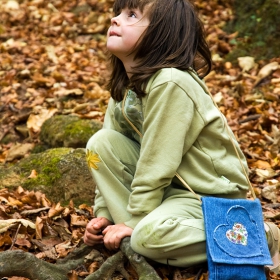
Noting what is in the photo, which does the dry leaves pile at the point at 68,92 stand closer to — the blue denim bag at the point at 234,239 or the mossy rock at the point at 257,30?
the mossy rock at the point at 257,30

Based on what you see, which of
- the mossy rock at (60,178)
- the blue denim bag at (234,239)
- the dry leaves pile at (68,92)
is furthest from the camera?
the mossy rock at (60,178)

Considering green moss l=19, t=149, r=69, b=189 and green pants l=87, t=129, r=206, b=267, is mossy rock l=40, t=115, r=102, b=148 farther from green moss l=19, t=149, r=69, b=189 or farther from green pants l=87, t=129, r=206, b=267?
green pants l=87, t=129, r=206, b=267

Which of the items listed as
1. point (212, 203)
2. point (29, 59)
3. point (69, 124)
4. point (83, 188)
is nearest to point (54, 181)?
point (83, 188)

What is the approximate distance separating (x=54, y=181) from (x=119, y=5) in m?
1.43

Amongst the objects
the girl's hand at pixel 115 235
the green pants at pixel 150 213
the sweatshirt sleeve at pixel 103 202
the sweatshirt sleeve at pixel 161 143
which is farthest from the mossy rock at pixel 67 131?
the sweatshirt sleeve at pixel 161 143

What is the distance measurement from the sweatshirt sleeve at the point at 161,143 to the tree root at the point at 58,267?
226 millimetres

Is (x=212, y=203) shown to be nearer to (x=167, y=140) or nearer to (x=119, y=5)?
(x=167, y=140)

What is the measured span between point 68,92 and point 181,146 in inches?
134

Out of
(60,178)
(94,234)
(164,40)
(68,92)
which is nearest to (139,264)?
(94,234)

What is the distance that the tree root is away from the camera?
100.0 inches

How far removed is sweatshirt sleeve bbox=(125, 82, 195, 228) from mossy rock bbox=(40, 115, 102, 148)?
1.90 metres

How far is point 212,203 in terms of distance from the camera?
8.43 feet

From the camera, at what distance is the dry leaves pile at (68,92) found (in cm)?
342

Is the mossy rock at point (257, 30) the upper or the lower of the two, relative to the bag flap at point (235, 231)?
lower
